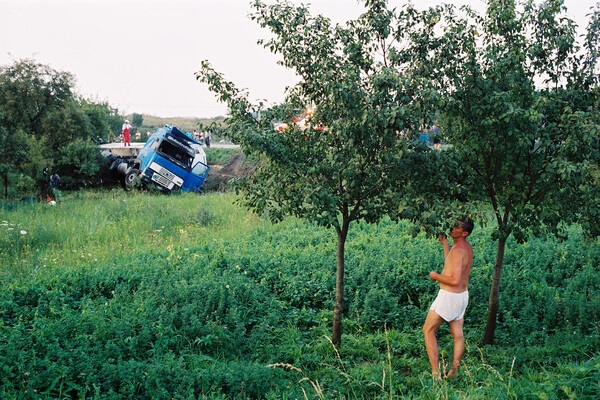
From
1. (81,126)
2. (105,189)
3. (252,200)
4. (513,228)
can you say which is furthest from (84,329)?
(105,189)

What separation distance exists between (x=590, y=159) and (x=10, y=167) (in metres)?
17.8

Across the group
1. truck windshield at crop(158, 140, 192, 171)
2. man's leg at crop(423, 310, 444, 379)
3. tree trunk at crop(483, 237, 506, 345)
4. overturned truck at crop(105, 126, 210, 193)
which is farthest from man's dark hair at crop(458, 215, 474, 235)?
truck windshield at crop(158, 140, 192, 171)

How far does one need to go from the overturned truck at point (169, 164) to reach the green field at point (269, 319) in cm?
954

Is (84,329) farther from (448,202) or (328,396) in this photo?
(448,202)

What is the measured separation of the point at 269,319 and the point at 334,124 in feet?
10.6

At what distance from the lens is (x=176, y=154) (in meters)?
21.8

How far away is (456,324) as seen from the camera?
509 centimetres

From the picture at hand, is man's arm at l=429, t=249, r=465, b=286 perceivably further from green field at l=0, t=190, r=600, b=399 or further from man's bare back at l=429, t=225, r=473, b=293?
green field at l=0, t=190, r=600, b=399

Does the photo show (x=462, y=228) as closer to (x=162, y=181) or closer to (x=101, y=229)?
(x=101, y=229)

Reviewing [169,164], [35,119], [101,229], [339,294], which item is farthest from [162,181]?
[339,294]

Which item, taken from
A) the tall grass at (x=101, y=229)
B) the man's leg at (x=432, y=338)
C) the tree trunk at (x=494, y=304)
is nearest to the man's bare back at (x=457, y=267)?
the man's leg at (x=432, y=338)

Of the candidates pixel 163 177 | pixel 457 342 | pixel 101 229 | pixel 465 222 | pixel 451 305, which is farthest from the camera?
pixel 163 177

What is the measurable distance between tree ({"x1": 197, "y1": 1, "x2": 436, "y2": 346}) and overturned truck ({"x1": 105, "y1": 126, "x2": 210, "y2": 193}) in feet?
51.9

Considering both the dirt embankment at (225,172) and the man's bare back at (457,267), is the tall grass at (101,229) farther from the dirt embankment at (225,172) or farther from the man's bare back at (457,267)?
the dirt embankment at (225,172)
